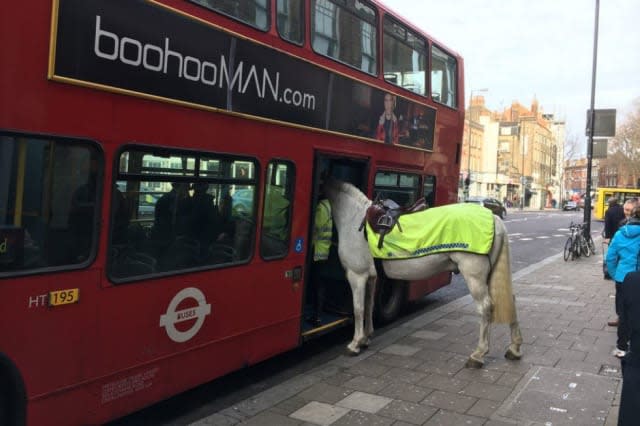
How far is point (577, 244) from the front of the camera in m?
17.7

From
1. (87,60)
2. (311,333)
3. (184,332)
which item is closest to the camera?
(87,60)

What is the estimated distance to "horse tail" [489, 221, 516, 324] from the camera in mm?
6305

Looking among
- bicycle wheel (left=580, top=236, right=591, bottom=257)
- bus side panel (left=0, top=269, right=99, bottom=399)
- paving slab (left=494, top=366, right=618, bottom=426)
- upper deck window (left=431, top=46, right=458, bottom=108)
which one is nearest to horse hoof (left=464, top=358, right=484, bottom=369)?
paving slab (left=494, top=366, right=618, bottom=426)

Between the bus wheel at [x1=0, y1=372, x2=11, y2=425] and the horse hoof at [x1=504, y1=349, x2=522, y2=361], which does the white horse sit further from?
the bus wheel at [x1=0, y1=372, x2=11, y2=425]

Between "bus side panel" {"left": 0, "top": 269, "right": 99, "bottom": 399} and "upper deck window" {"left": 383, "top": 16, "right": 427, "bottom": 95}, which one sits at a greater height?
"upper deck window" {"left": 383, "top": 16, "right": 427, "bottom": 95}

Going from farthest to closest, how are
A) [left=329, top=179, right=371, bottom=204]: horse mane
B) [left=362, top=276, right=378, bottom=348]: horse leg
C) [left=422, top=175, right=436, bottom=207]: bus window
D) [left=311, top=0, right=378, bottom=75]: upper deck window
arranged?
[left=422, top=175, right=436, bottom=207]: bus window → [left=362, top=276, right=378, bottom=348]: horse leg → [left=329, top=179, right=371, bottom=204]: horse mane → [left=311, top=0, right=378, bottom=75]: upper deck window

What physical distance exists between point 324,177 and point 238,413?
3126mm

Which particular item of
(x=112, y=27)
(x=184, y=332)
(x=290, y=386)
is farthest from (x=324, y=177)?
(x=112, y=27)

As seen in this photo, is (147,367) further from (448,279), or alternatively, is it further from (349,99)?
(448,279)

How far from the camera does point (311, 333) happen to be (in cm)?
623

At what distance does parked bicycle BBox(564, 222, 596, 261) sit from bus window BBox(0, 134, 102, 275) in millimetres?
16074

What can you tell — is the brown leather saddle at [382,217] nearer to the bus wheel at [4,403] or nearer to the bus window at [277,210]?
the bus window at [277,210]

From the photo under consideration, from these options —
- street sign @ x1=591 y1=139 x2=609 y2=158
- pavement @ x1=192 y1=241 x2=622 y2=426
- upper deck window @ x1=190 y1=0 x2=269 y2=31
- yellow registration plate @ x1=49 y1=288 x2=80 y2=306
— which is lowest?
pavement @ x1=192 y1=241 x2=622 y2=426

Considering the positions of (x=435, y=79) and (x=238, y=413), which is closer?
(x=238, y=413)
